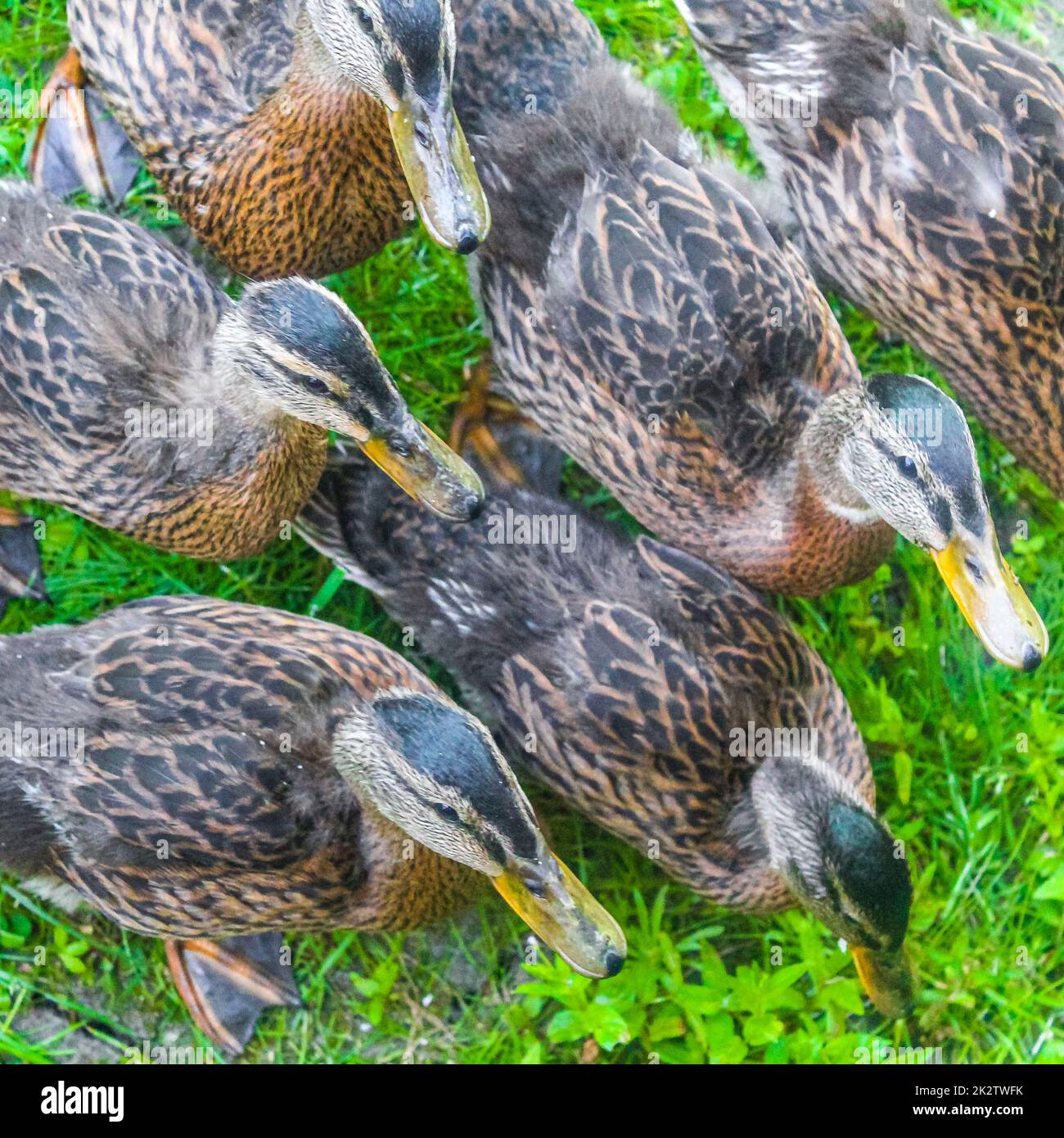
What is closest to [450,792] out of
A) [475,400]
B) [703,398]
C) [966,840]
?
[703,398]

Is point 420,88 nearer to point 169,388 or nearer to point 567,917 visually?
point 169,388

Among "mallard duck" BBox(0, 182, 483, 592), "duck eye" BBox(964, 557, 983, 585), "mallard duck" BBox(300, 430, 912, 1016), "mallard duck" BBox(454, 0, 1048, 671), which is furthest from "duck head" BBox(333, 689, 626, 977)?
"duck eye" BBox(964, 557, 983, 585)

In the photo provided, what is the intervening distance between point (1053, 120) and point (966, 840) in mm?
1963

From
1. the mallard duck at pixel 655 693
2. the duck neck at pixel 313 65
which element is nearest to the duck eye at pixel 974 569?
the mallard duck at pixel 655 693

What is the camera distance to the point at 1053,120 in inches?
132

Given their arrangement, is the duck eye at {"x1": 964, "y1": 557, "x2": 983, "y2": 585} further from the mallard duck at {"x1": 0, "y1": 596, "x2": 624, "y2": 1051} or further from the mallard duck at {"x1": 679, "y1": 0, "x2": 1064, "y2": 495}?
the mallard duck at {"x1": 0, "y1": 596, "x2": 624, "y2": 1051}

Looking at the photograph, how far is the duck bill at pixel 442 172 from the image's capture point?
2971mm

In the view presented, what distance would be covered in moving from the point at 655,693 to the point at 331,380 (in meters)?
1.06

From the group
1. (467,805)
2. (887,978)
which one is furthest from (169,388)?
(887,978)

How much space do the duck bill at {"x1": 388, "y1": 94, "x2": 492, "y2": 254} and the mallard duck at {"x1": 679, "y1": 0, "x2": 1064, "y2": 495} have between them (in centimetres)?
100

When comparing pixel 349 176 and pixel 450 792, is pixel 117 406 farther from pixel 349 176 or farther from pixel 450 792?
pixel 450 792

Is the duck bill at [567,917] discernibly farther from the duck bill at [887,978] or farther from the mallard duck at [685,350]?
the mallard duck at [685,350]

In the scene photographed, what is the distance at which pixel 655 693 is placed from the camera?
3162mm

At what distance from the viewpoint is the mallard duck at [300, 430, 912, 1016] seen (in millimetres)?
3133
